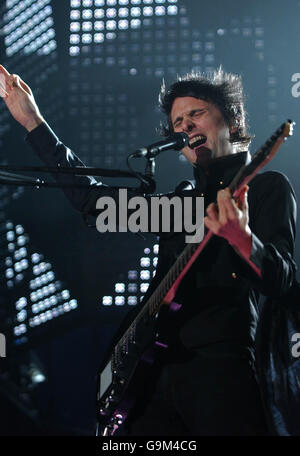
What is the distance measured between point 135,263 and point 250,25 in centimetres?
174

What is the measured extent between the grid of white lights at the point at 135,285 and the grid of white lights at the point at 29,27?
5.05 ft

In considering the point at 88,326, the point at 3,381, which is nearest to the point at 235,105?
the point at 88,326

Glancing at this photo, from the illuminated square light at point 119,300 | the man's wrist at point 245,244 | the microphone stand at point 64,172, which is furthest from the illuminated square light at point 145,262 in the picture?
the man's wrist at point 245,244

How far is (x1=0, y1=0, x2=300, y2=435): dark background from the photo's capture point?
3.62m

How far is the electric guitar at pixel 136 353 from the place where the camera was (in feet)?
5.52

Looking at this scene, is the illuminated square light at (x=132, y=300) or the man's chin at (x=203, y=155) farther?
the illuminated square light at (x=132, y=300)

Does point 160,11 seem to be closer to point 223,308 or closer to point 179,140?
point 179,140

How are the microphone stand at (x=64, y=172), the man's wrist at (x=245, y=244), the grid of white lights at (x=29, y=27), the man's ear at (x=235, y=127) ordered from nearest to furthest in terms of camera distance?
the man's wrist at (x=245, y=244) < the microphone stand at (x=64, y=172) < the man's ear at (x=235, y=127) < the grid of white lights at (x=29, y=27)

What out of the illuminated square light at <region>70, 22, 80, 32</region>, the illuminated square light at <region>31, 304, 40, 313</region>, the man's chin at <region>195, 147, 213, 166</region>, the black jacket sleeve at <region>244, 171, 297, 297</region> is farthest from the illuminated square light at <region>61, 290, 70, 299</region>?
the black jacket sleeve at <region>244, 171, 297, 297</region>

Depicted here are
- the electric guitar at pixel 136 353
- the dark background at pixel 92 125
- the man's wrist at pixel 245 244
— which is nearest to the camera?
the man's wrist at pixel 245 244

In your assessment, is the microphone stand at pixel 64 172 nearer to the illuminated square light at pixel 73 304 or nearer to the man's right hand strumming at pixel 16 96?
the man's right hand strumming at pixel 16 96

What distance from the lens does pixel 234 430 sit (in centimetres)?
148

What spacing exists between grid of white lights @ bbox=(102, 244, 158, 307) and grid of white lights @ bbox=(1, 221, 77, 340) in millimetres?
293
